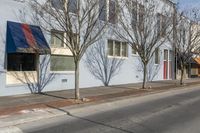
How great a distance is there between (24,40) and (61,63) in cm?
430

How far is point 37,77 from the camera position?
63.2ft

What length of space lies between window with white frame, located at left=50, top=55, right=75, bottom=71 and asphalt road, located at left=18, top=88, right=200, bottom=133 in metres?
6.25

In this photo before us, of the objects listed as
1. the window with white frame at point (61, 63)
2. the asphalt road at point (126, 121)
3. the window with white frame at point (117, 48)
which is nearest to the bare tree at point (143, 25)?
the window with white frame at point (117, 48)

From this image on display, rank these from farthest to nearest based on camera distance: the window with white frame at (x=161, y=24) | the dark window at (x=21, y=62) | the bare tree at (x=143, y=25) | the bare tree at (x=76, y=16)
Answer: the window with white frame at (x=161, y=24)
the bare tree at (x=143, y=25)
the dark window at (x=21, y=62)
the bare tree at (x=76, y=16)

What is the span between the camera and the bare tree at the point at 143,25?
2347 cm

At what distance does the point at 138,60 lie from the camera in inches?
1195

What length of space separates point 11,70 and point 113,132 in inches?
372

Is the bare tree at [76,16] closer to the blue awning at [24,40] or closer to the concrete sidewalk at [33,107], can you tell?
the concrete sidewalk at [33,107]

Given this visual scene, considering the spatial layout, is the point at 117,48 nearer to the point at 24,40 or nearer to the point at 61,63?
the point at 61,63

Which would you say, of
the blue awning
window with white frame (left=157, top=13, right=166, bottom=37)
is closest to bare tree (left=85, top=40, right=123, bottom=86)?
window with white frame (left=157, top=13, right=166, bottom=37)

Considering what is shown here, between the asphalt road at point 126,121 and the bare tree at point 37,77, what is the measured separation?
5363 mm

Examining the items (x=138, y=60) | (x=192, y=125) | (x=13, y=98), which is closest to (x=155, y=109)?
(x=192, y=125)

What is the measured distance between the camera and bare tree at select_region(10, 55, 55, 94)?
60.7ft

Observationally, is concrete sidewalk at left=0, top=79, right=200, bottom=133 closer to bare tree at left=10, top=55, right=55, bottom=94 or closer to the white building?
bare tree at left=10, top=55, right=55, bottom=94
